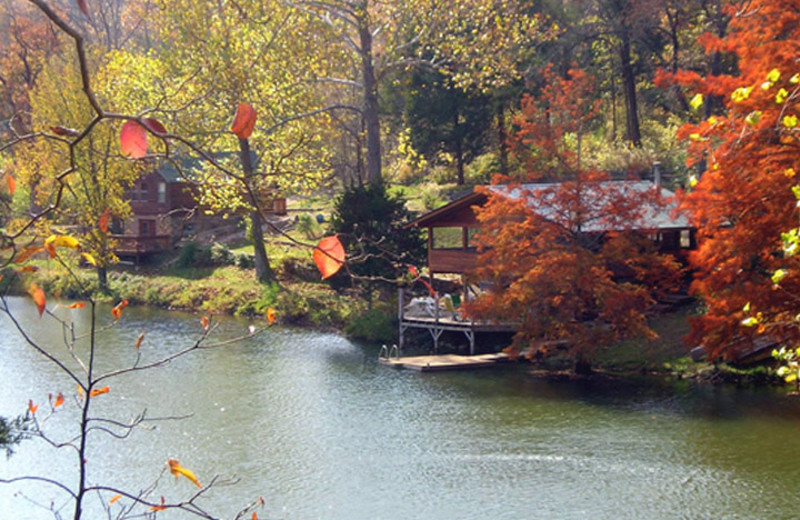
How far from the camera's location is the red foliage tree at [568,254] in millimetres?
18328

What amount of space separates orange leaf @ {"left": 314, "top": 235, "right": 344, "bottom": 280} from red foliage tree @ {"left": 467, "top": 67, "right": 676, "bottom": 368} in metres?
16.0

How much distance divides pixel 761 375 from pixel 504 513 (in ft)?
29.2

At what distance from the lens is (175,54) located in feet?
92.1

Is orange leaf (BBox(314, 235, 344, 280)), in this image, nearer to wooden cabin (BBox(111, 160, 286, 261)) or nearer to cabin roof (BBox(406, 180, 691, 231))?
cabin roof (BBox(406, 180, 691, 231))

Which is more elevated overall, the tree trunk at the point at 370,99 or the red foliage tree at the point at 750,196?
the tree trunk at the point at 370,99

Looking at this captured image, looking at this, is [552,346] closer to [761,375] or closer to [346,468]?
[761,375]

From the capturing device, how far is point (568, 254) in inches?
725

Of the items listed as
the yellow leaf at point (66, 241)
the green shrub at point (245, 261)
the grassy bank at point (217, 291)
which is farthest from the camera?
the green shrub at point (245, 261)

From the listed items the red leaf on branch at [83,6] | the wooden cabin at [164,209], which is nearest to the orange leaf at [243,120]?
the red leaf on branch at [83,6]

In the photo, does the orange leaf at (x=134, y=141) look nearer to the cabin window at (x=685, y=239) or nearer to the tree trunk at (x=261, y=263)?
the cabin window at (x=685, y=239)

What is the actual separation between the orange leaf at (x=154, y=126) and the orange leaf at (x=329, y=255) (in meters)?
0.60

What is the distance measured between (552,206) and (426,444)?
22.1ft

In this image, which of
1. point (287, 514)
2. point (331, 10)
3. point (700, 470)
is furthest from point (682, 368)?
point (331, 10)

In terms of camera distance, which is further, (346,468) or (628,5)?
(628,5)
